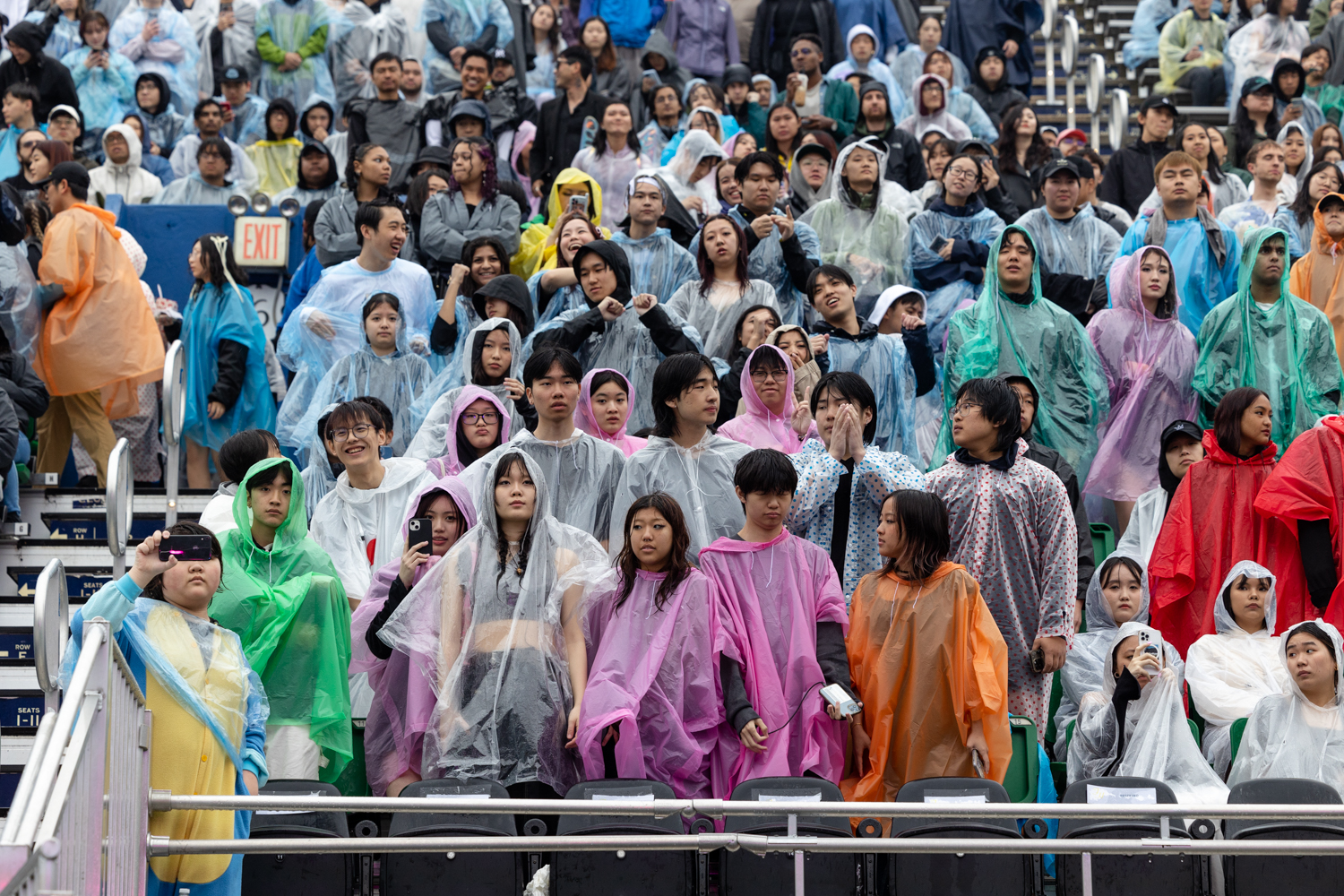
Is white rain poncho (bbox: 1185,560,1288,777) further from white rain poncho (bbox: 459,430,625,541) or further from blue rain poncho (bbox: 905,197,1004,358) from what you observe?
blue rain poncho (bbox: 905,197,1004,358)

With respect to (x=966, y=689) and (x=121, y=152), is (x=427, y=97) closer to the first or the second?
(x=121, y=152)

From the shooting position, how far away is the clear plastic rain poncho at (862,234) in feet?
28.9

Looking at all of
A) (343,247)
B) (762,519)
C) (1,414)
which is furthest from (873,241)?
(1,414)

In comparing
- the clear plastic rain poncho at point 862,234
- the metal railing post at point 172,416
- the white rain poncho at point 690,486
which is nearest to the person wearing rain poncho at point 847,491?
the white rain poncho at point 690,486

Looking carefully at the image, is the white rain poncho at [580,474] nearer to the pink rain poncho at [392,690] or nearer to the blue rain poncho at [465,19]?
the pink rain poncho at [392,690]

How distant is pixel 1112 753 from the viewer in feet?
17.7

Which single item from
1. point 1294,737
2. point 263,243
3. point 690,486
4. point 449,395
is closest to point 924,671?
point 690,486

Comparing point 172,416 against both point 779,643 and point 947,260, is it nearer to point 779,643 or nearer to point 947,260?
point 779,643

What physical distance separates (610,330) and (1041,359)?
2.03 m

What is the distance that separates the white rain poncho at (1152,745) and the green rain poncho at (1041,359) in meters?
1.99

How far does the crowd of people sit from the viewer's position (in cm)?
504

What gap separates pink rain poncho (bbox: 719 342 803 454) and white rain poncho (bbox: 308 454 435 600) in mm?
1239

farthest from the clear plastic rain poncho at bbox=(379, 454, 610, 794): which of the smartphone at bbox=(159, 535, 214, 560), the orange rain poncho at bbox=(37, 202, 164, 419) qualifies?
the orange rain poncho at bbox=(37, 202, 164, 419)

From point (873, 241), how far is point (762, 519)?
155 inches
